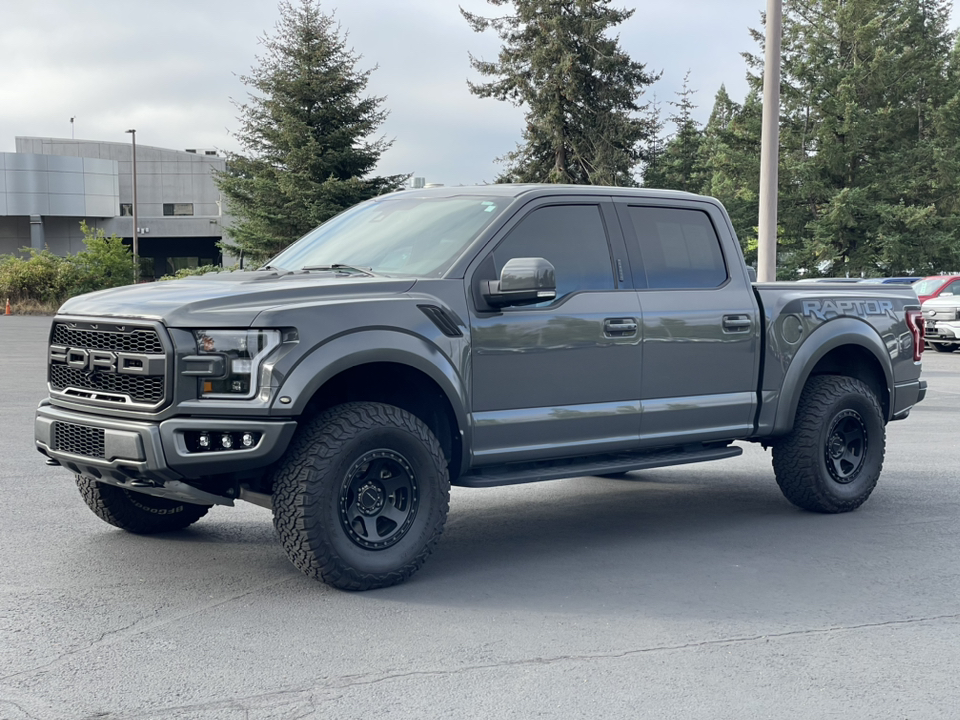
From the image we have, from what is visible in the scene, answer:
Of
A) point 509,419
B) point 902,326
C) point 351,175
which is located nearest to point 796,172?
point 351,175

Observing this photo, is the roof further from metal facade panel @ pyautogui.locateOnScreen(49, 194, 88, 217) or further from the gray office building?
metal facade panel @ pyautogui.locateOnScreen(49, 194, 88, 217)

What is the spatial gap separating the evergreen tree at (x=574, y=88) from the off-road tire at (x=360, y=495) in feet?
132

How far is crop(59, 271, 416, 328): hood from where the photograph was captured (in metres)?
5.28

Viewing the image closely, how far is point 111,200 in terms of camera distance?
250ft

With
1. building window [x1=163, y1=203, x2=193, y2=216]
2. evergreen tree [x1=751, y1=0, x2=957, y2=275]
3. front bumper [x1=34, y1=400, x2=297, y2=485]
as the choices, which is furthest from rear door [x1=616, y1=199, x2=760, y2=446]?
building window [x1=163, y1=203, x2=193, y2=216]

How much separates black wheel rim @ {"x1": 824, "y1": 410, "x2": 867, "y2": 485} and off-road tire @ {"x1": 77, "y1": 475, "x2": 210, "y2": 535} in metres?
4.12

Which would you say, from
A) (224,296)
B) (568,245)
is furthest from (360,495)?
(568,245)

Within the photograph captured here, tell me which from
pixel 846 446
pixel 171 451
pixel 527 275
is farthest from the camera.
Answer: pixel 846 446

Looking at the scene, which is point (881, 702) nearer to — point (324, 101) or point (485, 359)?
point (485, 359)

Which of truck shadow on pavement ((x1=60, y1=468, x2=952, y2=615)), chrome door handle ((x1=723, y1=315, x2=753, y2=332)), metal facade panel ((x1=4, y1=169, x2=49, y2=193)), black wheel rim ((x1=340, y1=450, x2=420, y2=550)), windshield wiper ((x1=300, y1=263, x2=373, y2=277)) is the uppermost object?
metal facade panel ((x1=4, y1=169, x2=49, y2=193))

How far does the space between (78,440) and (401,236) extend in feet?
6.93

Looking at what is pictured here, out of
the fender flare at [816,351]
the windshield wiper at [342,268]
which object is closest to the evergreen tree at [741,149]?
the fender flare at [816,351]

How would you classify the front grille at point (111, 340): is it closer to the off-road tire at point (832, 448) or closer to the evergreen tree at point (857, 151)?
the off-road tire at point (832, 448)

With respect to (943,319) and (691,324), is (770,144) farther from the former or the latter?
(943,319)
